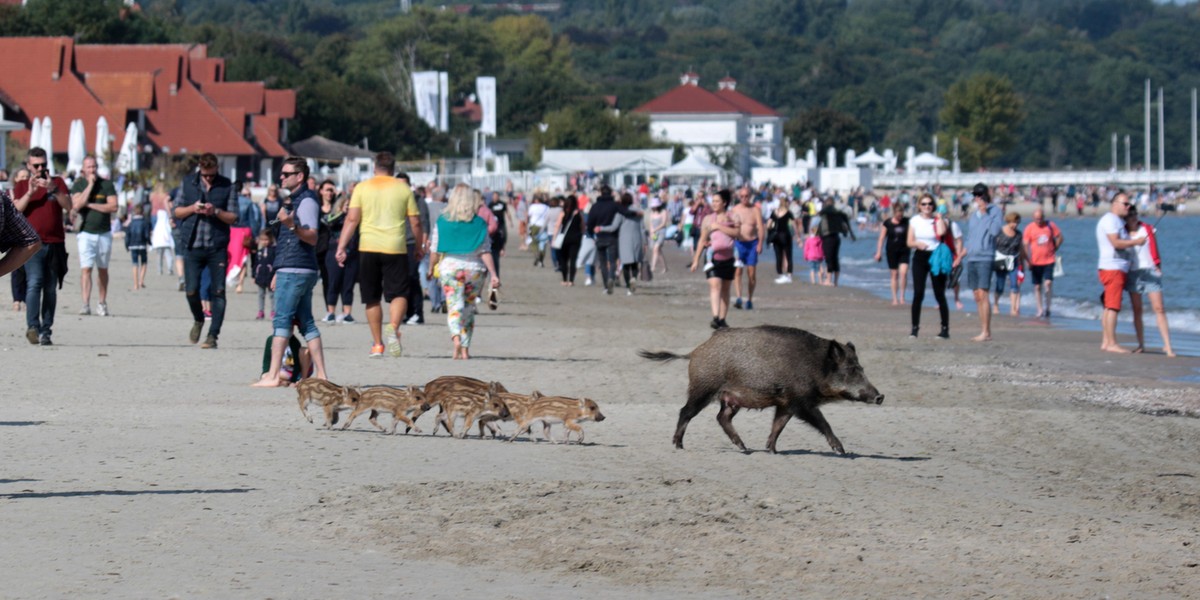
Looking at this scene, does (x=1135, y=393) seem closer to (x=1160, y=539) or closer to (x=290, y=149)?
(x=1160, y=539)

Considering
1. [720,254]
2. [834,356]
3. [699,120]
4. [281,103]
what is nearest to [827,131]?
[699,120]

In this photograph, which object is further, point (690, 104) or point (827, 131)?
point (827, 131)

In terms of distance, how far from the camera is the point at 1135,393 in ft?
49.6

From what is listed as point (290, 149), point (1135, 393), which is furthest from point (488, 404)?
point (290, 149)

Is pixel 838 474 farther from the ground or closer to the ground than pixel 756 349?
closer to the ground

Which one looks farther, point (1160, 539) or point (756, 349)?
point (756, 349)

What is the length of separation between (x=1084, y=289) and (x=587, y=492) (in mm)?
30729

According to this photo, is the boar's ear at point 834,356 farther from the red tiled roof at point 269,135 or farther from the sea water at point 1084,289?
the red tiled roof at point 269,135

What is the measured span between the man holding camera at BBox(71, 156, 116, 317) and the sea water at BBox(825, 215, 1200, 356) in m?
10.5

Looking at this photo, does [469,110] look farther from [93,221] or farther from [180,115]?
[93,221]

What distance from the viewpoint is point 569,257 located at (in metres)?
31.0

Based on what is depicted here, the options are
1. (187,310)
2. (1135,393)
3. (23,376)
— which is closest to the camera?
(23,376)

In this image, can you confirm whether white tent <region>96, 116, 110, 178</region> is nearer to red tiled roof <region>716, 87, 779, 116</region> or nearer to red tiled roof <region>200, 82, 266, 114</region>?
red tiled roof <region>200, 82, 266, 114</region>

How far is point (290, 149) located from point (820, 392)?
240 ft
